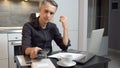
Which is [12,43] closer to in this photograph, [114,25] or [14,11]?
[14,11]

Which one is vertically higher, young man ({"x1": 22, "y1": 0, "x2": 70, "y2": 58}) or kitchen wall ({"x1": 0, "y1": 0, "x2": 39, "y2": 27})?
kitchen wall ({"x1": 0, "y1": 0, "x2": 39, "y2": 27})

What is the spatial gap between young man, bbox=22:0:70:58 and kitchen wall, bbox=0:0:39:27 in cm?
166

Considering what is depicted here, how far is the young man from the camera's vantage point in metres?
1.60

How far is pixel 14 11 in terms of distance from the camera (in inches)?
131

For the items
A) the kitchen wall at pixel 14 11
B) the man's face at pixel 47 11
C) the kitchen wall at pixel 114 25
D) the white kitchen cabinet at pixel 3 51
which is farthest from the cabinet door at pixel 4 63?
the kitchen wall at pixel 114 25

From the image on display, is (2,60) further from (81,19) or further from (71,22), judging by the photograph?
(81,19)

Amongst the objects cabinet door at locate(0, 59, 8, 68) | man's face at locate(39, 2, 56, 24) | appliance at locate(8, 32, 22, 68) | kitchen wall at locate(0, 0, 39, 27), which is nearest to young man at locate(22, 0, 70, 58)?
man's face at locate(39, 2, 56, 24)

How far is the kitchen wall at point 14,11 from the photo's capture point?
10.6 feet

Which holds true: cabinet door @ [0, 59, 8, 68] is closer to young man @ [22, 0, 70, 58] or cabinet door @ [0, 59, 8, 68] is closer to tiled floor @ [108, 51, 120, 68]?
young man @ [22, 0, 70, 58]

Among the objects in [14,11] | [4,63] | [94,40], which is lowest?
[4,63]

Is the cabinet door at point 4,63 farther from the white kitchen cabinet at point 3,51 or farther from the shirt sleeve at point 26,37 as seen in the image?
the shirt sleeve at point 26,37

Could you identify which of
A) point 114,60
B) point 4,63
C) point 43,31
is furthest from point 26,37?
point 114,60

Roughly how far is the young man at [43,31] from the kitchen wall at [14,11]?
5.46 ft

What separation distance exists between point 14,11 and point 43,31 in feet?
5.81
